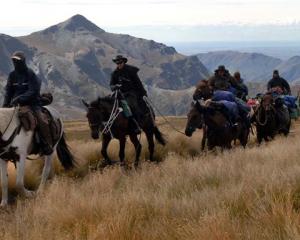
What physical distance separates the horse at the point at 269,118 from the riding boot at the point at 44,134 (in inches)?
342

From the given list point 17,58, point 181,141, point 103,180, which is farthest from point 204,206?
point 181,141

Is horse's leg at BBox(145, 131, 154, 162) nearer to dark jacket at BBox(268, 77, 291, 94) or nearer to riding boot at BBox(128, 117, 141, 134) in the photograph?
riding boot at BBox(128, 117, 141, 134)

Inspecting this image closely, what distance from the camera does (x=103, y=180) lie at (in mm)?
10109

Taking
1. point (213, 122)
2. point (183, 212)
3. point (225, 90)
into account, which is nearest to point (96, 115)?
point (213, 122)

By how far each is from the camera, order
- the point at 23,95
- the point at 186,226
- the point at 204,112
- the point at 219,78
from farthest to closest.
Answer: the point at 219,78 < the point at 204,112 < the point at 23,95 < the point at 186,226

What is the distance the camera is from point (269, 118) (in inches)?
706

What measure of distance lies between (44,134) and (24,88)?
43.0 inches

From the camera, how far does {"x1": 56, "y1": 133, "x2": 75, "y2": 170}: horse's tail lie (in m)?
13.0

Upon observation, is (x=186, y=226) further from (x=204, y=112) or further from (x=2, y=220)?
(x=204, y=112)

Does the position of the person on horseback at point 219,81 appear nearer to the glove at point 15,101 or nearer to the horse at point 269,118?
the horse at point 269,118

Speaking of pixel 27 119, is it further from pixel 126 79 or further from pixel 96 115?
pixel 126 79

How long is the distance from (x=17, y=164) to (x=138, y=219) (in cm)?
502

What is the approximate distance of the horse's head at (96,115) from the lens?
1403 cm

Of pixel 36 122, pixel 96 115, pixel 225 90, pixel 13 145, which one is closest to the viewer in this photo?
pixel 13 145
